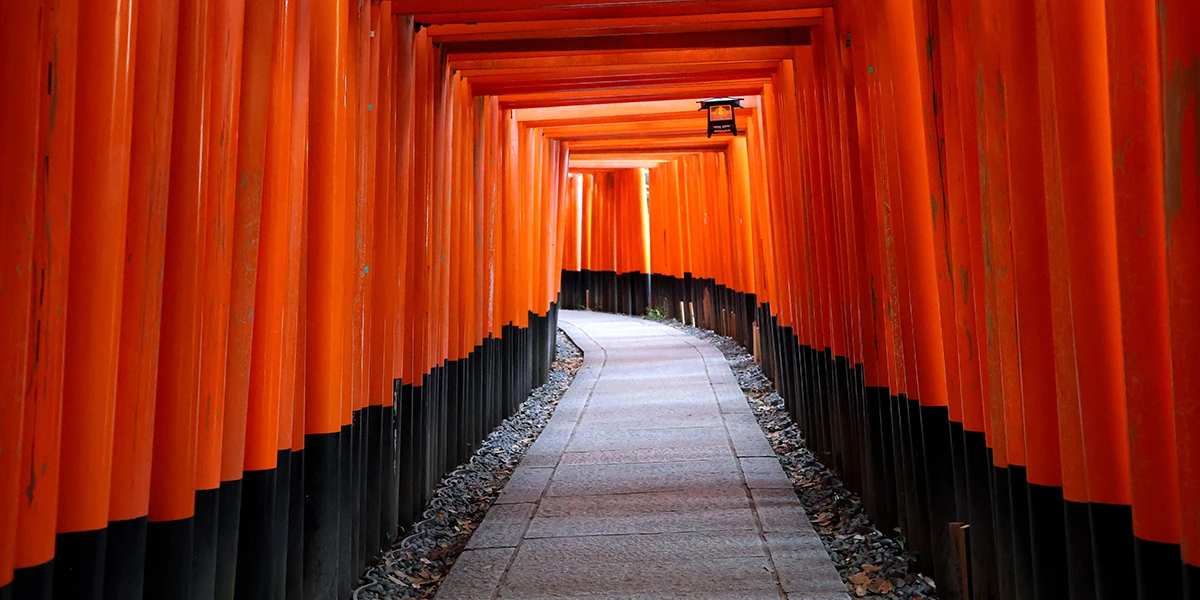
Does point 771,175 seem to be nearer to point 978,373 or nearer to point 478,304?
point 478,304

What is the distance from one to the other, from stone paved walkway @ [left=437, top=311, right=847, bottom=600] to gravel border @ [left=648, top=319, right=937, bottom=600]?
0.61 ft

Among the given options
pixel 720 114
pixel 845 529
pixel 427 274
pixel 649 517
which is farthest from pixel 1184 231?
pixel 720 114

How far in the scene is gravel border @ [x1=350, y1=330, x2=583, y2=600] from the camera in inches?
175

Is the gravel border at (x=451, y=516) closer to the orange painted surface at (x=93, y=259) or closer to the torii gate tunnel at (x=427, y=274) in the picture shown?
the torii gate tunnel at (x=427, y=274)

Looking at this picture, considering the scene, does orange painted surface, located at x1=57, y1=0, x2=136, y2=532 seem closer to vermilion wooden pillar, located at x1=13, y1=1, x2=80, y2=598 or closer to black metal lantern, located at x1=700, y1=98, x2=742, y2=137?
vermilion wooden pillar, located at x1=13, y1=1, x2=80, y2=598

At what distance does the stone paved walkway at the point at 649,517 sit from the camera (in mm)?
4145

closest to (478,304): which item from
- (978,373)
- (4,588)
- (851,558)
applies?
(851,558)

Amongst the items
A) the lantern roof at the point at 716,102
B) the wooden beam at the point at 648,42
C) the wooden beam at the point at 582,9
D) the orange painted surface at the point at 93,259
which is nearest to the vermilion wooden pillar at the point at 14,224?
the orange painted surface at the point at 93,259

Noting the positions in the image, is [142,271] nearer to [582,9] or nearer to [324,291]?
[324,291]

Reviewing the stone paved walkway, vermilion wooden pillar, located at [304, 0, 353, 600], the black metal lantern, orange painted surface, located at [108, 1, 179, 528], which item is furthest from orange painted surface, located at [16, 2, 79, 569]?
the black metal lantern

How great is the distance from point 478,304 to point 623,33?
267 centimetres

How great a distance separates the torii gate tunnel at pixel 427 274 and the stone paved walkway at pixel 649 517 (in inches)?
21.2

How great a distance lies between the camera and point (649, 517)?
206 inches

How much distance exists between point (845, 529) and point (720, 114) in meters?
4.55
